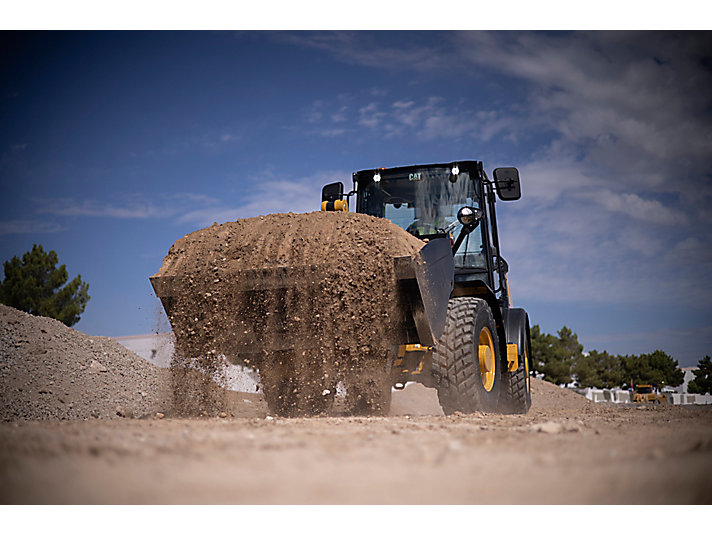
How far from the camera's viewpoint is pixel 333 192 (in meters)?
6.38

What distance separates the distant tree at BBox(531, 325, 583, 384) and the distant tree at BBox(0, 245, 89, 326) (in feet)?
67.0

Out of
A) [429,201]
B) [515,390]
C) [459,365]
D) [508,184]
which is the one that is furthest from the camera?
[515,390]

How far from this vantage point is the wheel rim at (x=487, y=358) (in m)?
5.49

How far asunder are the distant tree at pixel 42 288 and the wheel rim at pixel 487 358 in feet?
43.8

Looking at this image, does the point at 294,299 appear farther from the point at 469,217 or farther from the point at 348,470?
the point at 348,470

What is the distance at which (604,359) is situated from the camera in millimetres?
32250

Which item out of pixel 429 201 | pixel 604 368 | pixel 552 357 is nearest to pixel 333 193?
pixel 429 201

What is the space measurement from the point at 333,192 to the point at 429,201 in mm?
1110

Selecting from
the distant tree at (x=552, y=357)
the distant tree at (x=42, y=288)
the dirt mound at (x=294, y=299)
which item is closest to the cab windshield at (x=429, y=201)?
the dirt mound at (x=294, y=299)

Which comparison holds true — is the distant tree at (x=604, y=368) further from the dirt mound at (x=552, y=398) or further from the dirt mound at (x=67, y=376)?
the dirt mound at (x=67, y=376)

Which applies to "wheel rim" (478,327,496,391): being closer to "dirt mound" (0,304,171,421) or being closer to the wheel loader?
the wheel loader

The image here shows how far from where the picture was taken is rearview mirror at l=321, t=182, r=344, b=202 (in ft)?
20.9

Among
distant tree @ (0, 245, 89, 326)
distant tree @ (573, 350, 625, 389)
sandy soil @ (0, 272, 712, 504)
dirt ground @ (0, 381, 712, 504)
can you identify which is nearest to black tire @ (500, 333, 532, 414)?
sandy soil @ (0, 272, 712, 504)

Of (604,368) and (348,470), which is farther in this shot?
(604,368)
